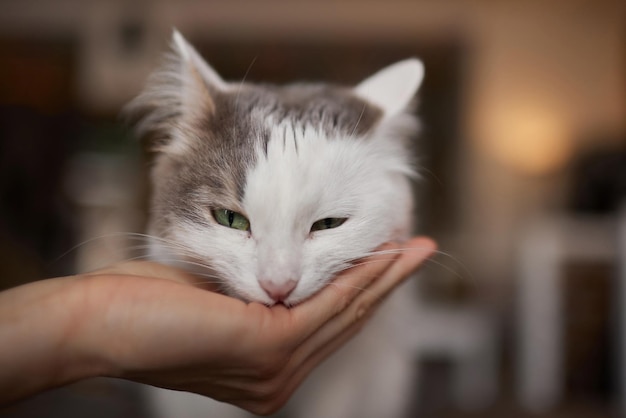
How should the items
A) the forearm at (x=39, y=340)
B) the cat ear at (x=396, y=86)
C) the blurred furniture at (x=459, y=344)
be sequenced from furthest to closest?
the blurred furniture at (x=459, y=344) → the cat ear at (x=396, y=86) → the forearm at (x=39, y=340)

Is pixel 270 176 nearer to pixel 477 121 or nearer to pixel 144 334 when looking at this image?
pixel 144 334

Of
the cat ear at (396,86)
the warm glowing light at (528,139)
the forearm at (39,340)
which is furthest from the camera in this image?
the warm glowing light at (528,139)

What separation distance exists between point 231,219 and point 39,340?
26 centimetres

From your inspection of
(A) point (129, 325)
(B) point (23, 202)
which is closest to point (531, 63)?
(B) point (23, 202)

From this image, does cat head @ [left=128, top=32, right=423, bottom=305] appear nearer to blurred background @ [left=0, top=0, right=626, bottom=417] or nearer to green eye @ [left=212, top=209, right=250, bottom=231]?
green eye @ [left=212, top=209, right=250, bottom=231]

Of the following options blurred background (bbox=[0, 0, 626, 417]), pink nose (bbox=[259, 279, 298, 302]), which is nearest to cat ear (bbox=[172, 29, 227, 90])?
pink nose (bbox=[259, 279, 298, 302])

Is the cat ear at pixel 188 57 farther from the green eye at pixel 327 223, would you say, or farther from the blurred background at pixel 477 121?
the blurred background at pixel 477 121

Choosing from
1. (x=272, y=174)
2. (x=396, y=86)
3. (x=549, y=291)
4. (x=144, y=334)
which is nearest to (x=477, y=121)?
(x=549, y=291)

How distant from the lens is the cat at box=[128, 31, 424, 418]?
2.27 feet

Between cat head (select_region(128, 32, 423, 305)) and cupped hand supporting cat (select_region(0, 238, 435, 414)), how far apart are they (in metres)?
0.05

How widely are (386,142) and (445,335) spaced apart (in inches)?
96.5

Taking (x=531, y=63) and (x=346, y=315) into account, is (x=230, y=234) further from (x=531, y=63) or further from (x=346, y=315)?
(x=531, y=63)

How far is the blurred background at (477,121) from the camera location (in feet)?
9.48

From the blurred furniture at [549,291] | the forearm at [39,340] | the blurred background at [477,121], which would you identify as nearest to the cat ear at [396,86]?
the forearm at [39,340]
